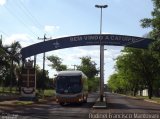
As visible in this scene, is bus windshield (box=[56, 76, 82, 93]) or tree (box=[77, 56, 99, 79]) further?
tree (box=[77, 56, 99, 79])

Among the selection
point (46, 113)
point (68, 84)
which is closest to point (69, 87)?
point (68, 84)

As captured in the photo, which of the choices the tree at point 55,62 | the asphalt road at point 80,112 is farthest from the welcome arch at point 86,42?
the tree at point 55,62

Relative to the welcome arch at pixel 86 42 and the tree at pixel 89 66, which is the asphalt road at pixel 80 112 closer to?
the welcome arch at pixel 86 42

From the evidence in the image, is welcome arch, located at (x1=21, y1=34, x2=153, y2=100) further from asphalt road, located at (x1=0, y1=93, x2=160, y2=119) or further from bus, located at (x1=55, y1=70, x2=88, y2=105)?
asphalt road, located at (x1=0, y1=93, x2=160, y2=119)

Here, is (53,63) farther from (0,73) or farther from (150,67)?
(150,67)

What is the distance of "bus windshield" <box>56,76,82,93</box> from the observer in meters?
43.1

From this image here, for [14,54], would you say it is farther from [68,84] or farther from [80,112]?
[80,112]

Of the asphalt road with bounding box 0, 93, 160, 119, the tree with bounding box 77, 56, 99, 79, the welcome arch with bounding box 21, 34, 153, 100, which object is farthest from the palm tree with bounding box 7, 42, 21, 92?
the tree with bounding box 77, 56, 99, 79

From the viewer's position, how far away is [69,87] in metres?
43.2

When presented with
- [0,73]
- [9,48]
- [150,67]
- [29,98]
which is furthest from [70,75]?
[9,48]

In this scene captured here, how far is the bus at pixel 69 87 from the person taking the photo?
141 feet

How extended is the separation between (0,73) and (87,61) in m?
94.7

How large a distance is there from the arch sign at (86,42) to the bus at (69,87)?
29.6 ft

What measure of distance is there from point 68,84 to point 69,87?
35 cm
